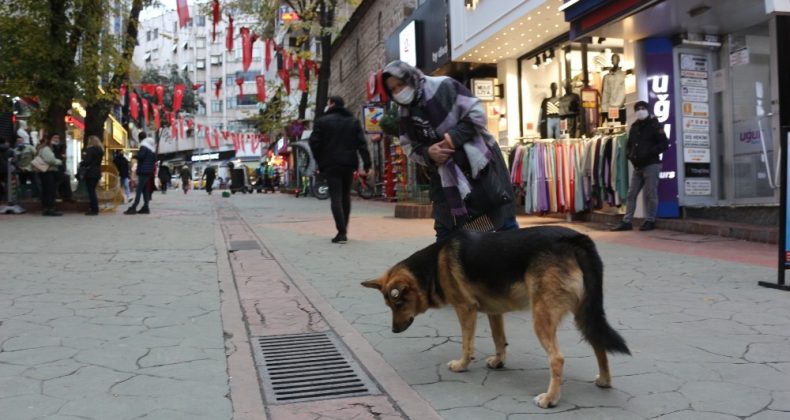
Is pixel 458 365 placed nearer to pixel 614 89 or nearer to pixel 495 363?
pixel 495 363

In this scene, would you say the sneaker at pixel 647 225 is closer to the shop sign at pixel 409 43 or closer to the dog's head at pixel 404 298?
the dog's head at pixel 404 298

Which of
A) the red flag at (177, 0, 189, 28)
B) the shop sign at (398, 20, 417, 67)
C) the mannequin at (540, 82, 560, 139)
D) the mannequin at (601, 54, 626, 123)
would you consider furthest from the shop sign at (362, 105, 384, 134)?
the mannequin at (601, 54, 626, 123)

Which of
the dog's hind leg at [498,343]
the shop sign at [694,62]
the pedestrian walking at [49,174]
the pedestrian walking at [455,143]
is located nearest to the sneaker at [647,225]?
the shop sign at [694,62]

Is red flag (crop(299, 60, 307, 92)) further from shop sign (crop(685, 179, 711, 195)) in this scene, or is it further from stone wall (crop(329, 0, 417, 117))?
shop sign (crop(685, 179, 711, 195))

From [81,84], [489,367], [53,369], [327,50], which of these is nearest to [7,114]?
[81,84]

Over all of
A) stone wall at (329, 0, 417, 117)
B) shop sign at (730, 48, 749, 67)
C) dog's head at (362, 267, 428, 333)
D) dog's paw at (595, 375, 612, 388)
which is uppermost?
stone wall at (329, 0, 417, 117)

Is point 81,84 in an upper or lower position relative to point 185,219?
upper

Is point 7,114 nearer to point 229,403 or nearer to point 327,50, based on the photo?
point 327,50

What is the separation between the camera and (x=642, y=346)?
12.1 feet

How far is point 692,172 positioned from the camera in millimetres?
9625

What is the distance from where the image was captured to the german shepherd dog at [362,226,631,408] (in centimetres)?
276

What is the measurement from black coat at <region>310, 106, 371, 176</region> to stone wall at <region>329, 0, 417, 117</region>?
42.7 ft

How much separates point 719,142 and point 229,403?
29.9ft

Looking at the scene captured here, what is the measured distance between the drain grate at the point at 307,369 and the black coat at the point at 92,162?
11387 mm
